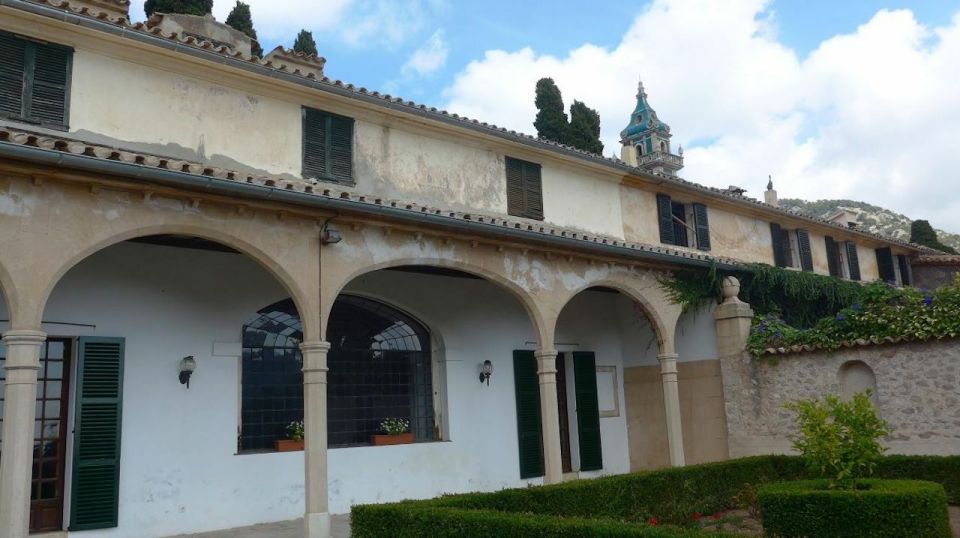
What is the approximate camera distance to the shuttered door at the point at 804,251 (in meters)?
21.4

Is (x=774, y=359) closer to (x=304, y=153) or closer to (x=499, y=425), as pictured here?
(x=499, y=425)

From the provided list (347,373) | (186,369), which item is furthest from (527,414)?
(186,369)

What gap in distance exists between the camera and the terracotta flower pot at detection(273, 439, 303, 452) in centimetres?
1188

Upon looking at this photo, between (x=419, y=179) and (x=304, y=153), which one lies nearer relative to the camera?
(x=304, y=153)

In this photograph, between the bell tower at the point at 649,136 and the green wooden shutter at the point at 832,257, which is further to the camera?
the bell tower at the point at 649,136

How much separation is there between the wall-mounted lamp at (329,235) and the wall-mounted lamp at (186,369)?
2.57m

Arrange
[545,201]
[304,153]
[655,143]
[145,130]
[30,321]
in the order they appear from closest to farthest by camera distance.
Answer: [30,321] < [145,130] < [304,153] < [545,201] < [655,143]

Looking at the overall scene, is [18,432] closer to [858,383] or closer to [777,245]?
[858,383]

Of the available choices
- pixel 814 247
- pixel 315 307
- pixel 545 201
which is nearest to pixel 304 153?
pixel 315 307

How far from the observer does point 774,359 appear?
1459 centimetres

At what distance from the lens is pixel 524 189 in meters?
15.3

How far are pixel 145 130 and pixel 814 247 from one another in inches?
701

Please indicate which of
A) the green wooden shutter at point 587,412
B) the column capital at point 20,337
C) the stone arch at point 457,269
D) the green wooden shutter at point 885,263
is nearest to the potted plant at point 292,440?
Answer: the stone arch at point 457,269

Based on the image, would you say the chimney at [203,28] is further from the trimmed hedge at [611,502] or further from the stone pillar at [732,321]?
the stone pillar at [732,321]
